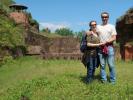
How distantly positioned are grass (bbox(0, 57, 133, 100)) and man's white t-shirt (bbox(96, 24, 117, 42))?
4.51ft

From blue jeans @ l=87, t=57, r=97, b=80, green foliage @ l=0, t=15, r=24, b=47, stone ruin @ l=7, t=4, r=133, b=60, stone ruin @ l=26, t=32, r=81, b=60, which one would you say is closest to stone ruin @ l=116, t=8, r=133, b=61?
stone ruin @ l=7, t=4, r=133, b=60

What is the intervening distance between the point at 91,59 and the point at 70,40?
2950 cm

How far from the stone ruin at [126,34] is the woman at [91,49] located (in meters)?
12.3

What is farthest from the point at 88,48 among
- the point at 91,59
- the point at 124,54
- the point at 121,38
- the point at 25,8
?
the point at 25,8

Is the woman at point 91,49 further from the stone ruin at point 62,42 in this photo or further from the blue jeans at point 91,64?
the stone ruin at point 62,42

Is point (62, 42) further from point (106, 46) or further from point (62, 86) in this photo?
point (106, 46)

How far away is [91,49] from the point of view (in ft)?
43.0

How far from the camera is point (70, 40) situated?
139ft

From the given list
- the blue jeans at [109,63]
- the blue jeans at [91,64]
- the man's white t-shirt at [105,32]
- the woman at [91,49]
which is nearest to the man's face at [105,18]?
the man's white t-shirt at [105,32]

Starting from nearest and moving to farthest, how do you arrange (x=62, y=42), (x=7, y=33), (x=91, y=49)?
(x=91, y=49)
(x=7, y=33)
(x=62, y=42)

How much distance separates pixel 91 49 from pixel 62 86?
4.86 feet

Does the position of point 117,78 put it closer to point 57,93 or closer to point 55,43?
point 57,93

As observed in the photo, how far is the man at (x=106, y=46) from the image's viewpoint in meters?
12.9

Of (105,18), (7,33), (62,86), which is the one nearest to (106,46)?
(105,18)
